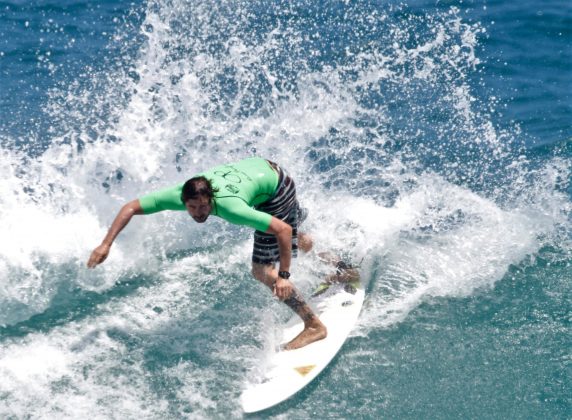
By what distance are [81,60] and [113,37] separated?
2.87ft

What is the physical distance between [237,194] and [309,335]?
1.66 metres

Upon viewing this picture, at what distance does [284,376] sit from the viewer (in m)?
6.28

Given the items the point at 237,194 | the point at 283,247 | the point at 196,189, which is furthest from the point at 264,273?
the point at 196,189

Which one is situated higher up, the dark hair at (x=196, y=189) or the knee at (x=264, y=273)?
the dark hair at (x=196, y=189)

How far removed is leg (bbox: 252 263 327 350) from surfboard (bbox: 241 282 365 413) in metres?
0.06

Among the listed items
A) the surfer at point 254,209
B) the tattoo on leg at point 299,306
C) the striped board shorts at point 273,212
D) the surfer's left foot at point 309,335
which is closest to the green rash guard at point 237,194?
the surfer at point 254,209

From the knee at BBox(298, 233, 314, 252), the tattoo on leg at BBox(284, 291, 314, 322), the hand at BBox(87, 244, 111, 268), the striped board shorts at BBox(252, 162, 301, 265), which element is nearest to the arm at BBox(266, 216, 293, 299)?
the tattoo on leg at BBox(284, 291, 314, 322)

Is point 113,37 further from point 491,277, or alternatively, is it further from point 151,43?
point 491,277

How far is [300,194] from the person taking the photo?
888cm

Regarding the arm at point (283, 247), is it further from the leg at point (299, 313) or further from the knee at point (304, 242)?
the knee at point (304, 242)

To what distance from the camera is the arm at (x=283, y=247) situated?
18.8 feet

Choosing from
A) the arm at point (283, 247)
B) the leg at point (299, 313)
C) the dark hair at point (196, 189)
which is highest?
the dark hair at point (196, 189)

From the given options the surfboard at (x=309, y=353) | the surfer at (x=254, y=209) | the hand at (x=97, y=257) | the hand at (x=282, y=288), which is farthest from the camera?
the hand at (x=282, y=288)

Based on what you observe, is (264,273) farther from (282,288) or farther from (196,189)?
(196,189)
